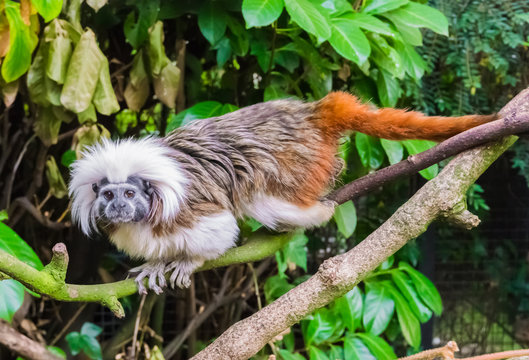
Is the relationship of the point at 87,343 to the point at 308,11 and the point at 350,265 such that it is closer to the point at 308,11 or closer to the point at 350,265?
the point at 350,265

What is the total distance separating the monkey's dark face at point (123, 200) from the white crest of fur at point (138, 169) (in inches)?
0.8

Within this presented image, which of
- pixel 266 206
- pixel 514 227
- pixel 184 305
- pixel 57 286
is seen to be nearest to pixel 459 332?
pixel 514 227

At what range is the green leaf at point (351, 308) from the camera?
2199 millimetres

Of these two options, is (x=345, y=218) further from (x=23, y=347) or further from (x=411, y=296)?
(x=23, y=347)

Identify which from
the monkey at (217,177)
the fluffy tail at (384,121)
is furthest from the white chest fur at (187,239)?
the fluffy tail at (384,121)

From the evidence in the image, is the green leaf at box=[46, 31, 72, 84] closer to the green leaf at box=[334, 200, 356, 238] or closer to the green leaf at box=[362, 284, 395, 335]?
the green leaf at box=[334, 200, 356, 238]

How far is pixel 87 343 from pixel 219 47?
118 cm

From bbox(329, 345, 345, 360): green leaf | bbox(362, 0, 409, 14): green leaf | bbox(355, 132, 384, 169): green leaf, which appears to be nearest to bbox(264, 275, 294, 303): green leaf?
bbox(329, 345, 345, 360): green leaf

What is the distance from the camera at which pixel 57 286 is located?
4.38 ft

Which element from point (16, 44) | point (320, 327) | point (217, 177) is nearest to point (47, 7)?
point (16, 44)

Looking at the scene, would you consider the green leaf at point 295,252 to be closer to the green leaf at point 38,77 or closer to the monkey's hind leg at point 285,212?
the monkey's hind leg at point 285,212

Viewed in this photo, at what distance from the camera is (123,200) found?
1.55m

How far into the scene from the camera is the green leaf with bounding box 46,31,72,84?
180 cm

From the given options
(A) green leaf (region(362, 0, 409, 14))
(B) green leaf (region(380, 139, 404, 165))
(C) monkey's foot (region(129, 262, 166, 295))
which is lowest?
(C) monkey's foot (region(129, 262, 166, 295))
